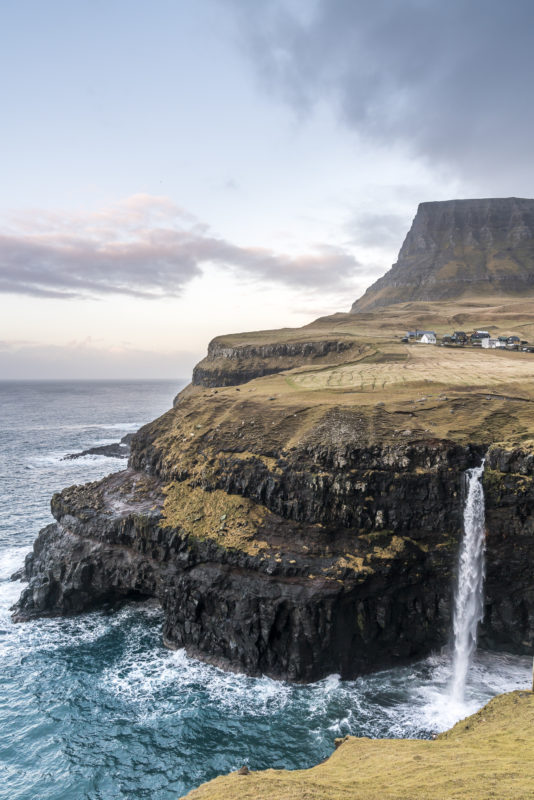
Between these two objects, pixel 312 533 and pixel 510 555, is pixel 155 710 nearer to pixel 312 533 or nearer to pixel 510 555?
pixel 312 533

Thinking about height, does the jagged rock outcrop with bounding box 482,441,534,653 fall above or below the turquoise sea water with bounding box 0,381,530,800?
above

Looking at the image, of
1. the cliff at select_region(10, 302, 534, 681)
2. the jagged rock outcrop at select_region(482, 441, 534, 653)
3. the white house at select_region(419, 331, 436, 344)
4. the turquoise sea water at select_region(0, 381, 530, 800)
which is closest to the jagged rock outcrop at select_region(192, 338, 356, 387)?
the white house at select_region(419, 331, 436, 344)

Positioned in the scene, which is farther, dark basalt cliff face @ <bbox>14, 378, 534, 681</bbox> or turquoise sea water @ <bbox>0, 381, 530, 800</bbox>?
dark basalt cliff face @ <bbox>14, 378, 534, 681</bbox>

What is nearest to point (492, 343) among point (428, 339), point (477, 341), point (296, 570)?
point (477, 341)

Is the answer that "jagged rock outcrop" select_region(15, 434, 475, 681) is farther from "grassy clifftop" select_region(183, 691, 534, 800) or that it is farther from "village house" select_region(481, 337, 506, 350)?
"village house" select_region(481, 337, 506, 350)

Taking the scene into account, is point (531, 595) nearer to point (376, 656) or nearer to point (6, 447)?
point (376, 656)

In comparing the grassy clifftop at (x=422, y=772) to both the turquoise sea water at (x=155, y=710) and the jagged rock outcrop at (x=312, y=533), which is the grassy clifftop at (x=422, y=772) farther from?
the jagged rock outcrop at (x=312, y=533)

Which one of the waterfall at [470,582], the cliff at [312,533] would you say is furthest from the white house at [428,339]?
the waterfall at [470,582]
